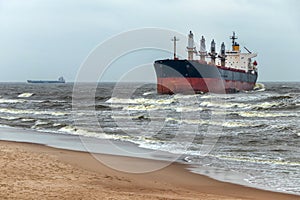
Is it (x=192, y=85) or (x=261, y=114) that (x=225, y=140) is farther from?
(x=192, y=85)

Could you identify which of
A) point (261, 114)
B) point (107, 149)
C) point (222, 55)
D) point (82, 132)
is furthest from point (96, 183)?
point (222, 55)

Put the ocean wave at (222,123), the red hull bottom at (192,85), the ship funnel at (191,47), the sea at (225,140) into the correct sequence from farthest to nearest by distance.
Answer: the ship funnel at (191,47) < the red hull bottom at (192,85) < the ocean wave at (222,123) < the sea at (225,140)

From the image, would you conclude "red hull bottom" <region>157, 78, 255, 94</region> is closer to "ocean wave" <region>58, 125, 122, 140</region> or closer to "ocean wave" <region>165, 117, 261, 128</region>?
"ocean wave" <region>165, 117, 261, 128</region>

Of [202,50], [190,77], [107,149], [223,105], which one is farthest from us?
[202,50]

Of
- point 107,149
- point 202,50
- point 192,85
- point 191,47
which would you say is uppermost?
point 191,47

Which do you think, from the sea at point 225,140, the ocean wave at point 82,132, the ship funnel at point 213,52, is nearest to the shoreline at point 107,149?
the sea at point 225,140

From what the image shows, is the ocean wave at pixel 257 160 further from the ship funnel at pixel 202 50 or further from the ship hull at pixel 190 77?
the ship funnel at pixel 202 50
